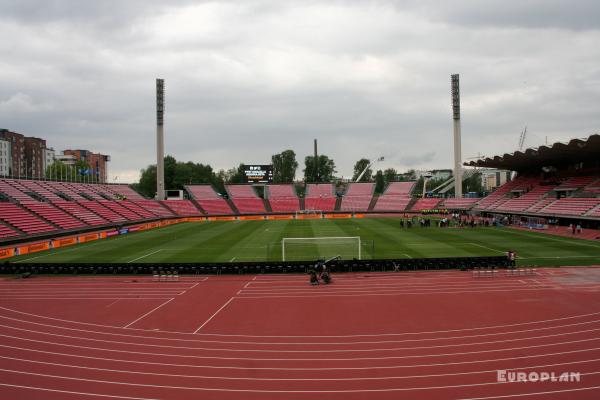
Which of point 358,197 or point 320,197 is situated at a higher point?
point 320,197

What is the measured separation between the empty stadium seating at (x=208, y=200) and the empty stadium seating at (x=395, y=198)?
31.2 metres

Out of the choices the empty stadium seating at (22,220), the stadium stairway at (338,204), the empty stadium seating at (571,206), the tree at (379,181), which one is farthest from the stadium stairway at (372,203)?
the empty stadium seating at (22,220)

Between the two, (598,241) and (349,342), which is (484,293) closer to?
(349,342)

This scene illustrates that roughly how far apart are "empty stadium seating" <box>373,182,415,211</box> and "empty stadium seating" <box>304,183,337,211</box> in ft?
32.5

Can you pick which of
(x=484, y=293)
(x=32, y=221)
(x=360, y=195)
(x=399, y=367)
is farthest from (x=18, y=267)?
(x=360, y=195)

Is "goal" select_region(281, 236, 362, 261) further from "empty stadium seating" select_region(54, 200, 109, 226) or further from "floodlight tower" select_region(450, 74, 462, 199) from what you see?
"floodlight tower" select_region(450, 74, 462, 199)

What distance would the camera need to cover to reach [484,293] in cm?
2103

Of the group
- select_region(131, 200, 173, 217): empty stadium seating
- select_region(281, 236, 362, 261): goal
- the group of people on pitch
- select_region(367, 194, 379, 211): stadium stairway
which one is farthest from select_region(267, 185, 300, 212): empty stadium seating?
the group of people on pitch

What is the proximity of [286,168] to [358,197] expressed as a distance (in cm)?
5571

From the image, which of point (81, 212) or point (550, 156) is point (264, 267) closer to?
point (81, 212)

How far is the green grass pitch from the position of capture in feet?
107

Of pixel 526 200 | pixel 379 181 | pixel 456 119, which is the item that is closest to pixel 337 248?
pixel 526 200

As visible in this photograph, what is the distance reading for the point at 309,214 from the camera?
84500 millimetres

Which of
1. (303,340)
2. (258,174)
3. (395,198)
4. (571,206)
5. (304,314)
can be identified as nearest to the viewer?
(303,340)
